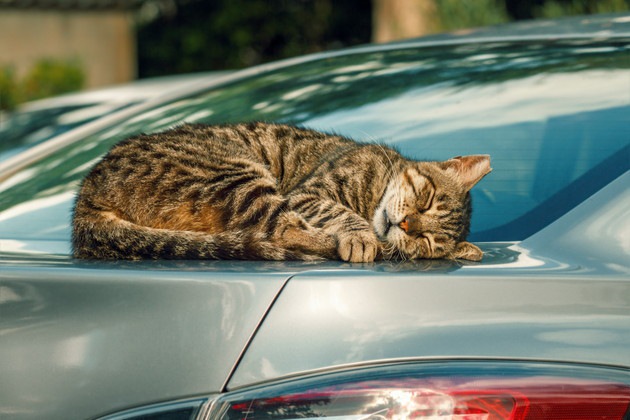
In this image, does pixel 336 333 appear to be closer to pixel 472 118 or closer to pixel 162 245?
pixel 162 245

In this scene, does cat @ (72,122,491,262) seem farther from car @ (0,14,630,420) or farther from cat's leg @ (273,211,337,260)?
car @ (0,14,630,420)

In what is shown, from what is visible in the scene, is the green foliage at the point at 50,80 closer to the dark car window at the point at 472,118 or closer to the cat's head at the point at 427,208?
the dark car window at the point at 472,118

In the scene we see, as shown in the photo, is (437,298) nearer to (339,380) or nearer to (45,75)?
(339,380)

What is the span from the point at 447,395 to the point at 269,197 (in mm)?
1157

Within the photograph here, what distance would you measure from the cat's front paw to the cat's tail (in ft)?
0.36

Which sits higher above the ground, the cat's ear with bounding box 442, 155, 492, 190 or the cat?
the cat's ear with bounding box 442, 155, 492, 190

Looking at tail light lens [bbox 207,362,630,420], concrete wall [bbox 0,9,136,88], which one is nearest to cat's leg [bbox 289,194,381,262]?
tail light lens [bbox 207,362,630,420]

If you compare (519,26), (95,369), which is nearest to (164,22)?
(519,26)

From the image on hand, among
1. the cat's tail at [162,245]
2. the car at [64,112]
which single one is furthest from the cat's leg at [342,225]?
the car at [64,112]

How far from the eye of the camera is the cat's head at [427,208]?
227 cm

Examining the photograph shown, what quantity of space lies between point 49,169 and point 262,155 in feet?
2.08

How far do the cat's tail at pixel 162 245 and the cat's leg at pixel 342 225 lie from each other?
131 mm

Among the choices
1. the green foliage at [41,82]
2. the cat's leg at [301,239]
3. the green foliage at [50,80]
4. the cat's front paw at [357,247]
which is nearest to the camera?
the cat's front paw at [357,247]

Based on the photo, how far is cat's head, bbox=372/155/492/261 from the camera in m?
2.27
